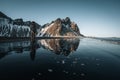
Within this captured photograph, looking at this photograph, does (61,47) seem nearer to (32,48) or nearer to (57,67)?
(32,48)

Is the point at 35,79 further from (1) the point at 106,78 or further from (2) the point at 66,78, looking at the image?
(1) the point at 106,78

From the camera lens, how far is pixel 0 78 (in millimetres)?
13852

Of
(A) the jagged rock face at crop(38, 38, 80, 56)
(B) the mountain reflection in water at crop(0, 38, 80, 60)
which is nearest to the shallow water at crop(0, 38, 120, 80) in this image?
(B) the mountain reflection in water at crop(0, 38, 80, 60)

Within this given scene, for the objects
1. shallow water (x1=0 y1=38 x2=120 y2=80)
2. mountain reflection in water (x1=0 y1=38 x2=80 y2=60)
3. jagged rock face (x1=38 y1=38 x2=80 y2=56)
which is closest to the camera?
shallow water (x1=0 y1=38 x2=120 y2=80)

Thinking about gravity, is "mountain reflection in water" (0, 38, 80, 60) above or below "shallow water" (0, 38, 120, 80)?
above

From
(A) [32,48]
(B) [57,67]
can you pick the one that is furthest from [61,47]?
(B) [57,67]

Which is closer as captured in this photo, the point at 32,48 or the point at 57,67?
the point at 57,67

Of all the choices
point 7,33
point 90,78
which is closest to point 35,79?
point 90,78

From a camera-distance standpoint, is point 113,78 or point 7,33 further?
point 7,33

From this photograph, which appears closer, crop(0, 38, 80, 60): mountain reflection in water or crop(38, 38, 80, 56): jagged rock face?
crop(0, 38, 80, 60): mountain reflection in water

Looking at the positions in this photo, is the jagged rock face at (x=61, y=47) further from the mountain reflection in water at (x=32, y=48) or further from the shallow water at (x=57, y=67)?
the shallow water at (x=57, y=67)

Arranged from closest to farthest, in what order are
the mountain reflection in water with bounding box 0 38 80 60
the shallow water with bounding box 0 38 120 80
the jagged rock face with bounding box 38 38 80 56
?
the shallow water with bounding box 0 38 120 80, the mountain reflection in water with bounding box 0 38 80 60, the jagged rock face with bounding box 38 38 80 56

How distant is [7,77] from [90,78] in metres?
8.17

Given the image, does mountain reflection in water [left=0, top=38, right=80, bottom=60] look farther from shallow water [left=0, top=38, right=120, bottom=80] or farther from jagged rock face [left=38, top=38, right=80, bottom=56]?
shallow water [left=0, top=38, right=120, bottom=80]
